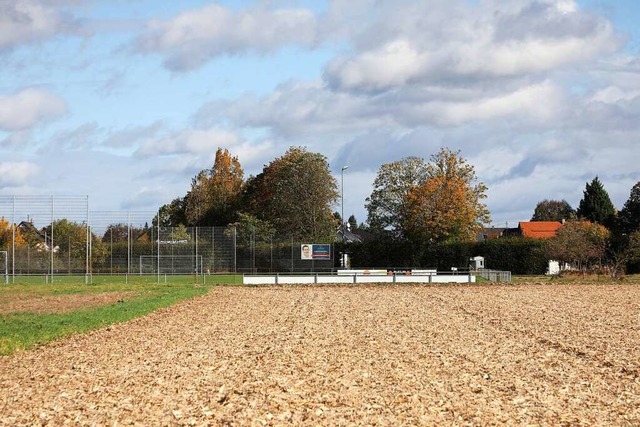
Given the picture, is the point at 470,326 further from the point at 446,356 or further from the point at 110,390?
the point at 110,390

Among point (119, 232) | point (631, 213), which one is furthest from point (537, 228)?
point (119, 232)

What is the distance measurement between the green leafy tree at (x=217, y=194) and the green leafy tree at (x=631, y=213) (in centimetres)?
4145

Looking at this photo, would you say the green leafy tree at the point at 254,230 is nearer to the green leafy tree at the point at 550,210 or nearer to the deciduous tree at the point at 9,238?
the deciduous tree at the point at 9,238

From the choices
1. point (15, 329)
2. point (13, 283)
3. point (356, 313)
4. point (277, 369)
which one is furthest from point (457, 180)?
point (277, 369)

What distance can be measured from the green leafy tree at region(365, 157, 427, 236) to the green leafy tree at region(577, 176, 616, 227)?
29913 millimetres

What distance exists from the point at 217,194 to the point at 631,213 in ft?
147

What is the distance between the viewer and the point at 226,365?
1603 centimetres

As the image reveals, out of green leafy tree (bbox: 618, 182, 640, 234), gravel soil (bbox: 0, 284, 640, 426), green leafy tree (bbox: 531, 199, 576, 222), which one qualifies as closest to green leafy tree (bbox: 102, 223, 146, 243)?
gravel soil (bbox: 0, 284, 640, 426)

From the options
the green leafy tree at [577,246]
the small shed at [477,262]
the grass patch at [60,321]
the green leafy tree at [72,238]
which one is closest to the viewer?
the grass patch at [60,321]

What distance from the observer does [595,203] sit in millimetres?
106375

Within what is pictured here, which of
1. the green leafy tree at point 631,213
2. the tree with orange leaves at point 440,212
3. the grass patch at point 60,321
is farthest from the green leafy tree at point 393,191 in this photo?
the grass patch at point 60,321

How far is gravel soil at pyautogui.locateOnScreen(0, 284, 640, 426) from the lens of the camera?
11484 millimetres

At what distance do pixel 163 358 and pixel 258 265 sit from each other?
46.7 metres

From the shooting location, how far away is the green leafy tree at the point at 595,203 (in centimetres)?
10556
